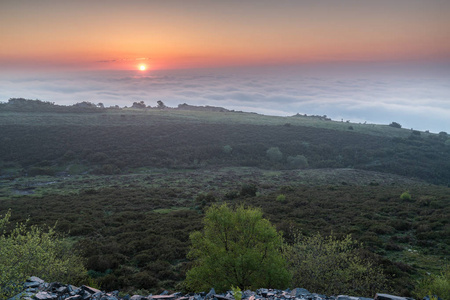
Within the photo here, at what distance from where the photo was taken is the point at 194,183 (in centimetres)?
4772

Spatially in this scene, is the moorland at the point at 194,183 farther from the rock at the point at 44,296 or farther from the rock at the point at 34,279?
the rock at the point at 44,296

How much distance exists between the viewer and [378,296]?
33.7 ft

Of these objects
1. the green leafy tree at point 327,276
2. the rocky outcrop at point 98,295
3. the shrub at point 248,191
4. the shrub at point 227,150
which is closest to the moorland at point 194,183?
the shrub at point 248,191

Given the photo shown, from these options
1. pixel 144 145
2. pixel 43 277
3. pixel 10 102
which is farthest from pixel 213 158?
pixel 10 102

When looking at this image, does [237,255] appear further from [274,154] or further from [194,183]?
[274,154]

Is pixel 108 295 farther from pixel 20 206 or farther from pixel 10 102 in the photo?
pixel 10 102

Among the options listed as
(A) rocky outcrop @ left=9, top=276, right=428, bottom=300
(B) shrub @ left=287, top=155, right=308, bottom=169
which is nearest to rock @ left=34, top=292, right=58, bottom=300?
(A) rocky outcrop @ left=9, top=276, right=428, bottom=300

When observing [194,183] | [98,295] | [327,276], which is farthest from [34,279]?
[194,183]

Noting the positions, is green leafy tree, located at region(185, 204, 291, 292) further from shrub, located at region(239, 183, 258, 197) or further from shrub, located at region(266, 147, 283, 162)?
shrub, located at region(266, 147, 283, 162)

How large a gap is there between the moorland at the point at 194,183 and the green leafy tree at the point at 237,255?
15.0 feet

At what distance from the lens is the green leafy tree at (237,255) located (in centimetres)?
1231

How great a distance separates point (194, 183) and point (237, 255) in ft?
116

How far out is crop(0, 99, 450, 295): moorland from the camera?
20422 mm

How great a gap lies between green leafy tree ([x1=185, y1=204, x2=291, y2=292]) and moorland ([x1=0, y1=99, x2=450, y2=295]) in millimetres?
4562
